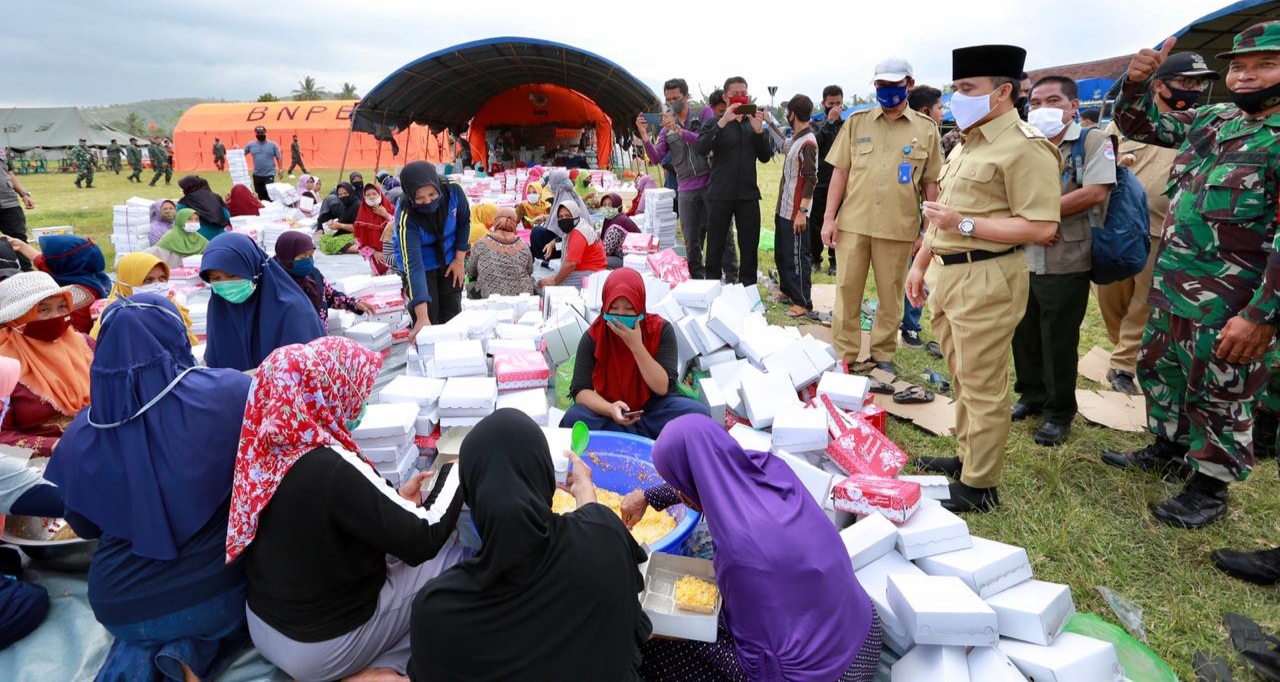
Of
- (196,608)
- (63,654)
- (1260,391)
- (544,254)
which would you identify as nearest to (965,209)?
(1260,391)

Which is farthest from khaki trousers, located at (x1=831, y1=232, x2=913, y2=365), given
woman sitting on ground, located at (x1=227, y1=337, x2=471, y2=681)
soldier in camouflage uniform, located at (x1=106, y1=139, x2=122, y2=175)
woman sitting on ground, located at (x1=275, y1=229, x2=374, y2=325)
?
soldier in camouflage uniform, located at (x1=106, y1=139, x2=122, y2=175)

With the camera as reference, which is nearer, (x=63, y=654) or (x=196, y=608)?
(x=196, y=608)

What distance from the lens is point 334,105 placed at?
2617 cm

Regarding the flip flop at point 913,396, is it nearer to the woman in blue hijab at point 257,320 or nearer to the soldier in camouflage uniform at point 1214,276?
the soldier in camouflage uniform at point 1214,276

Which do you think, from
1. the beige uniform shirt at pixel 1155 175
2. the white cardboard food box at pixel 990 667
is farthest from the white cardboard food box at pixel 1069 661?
the beige uniform shirt at pixel 1155 175

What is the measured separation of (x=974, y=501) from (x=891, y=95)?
7.74 ft

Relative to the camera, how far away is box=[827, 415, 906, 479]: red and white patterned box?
8.96ft

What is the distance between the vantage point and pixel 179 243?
22.0ft

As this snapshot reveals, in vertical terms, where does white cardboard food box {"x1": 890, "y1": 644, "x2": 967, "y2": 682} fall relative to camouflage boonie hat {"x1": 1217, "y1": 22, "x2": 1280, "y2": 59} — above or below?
below

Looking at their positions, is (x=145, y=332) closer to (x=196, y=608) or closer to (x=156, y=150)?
(x=196, y=608)

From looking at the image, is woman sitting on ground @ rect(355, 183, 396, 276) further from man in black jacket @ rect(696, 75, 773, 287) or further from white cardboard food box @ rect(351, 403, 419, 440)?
white cardboard food box @ rect(351, 403, 419, 440)

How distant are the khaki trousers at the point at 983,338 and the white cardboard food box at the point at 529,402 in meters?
1.98

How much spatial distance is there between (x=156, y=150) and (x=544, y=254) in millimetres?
21891

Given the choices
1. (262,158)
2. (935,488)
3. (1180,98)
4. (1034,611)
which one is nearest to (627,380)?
(935,488)
